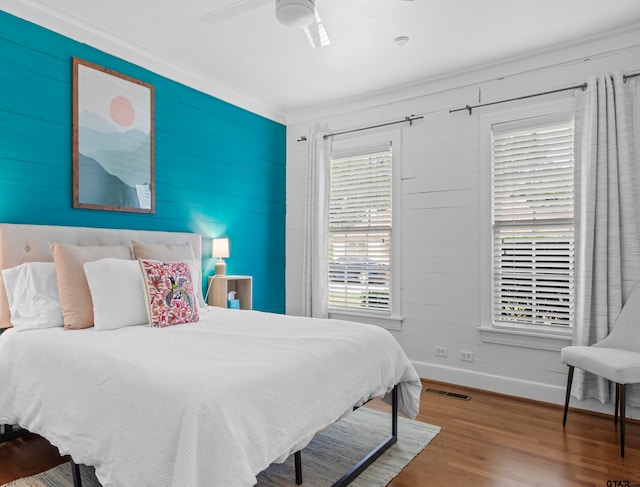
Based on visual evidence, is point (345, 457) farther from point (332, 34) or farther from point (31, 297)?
point (332, 34)

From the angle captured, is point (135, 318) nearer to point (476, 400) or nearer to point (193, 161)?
point (193, 161)

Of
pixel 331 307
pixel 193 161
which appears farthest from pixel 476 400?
pixel 193 161

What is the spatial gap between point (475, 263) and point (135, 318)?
2.80 meters

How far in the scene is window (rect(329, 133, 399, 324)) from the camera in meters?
4.34

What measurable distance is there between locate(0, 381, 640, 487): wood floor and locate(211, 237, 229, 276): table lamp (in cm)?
188

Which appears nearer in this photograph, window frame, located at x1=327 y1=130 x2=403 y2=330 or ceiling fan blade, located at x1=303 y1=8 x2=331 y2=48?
ceiling fan blade, located at x1=303 y1=8 x2=331 y2=48

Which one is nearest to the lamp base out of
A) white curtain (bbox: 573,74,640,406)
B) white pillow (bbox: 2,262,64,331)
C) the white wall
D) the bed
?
the bed

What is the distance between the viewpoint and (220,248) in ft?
13.1

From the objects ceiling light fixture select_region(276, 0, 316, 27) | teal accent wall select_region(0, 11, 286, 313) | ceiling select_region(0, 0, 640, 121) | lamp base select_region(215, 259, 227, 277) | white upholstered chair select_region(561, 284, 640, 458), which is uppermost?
ceiling select_region(0, 0, 640, 121)

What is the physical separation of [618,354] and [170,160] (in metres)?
3.73

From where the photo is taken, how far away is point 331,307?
4680mm

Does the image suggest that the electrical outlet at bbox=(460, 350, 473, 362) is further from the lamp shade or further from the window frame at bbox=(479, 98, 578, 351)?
the lamp shade

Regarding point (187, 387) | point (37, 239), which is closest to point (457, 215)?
point (187, 387)

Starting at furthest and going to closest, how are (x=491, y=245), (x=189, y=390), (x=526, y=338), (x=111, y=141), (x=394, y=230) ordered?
(x=394, y=230) → (x=491, y=245) → (x=526, y=338) → (x=111, y=141) → (x=189, y=390)
